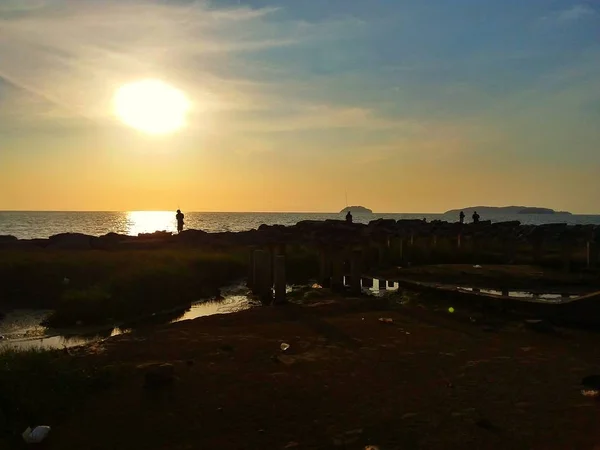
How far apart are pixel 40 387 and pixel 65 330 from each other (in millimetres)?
9305

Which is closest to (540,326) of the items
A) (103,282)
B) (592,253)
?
(103,282)

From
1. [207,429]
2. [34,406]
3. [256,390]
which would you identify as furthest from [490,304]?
[34,406]

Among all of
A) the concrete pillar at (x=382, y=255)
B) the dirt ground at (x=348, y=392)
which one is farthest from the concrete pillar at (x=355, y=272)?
the concrete pillar at (x=382, y=255)

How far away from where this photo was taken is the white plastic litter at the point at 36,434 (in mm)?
7477

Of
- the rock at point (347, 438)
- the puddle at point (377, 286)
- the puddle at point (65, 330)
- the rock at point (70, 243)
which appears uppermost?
the rock at point (70, 243)

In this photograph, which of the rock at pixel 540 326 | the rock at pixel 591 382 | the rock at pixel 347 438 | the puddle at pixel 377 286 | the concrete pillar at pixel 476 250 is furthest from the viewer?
the concrete pillar at pixel 476 250

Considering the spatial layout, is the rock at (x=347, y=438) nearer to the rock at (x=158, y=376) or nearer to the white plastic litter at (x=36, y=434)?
the rock at (x=158, y=376)

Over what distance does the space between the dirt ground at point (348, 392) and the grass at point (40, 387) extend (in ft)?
1.12

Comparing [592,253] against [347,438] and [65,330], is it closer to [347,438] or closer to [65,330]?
[65,330]

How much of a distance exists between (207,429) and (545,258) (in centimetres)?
2945

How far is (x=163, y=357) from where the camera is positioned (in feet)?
39.6

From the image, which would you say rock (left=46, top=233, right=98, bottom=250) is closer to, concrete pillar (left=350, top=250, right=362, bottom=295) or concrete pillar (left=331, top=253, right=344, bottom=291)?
concrete pillar (left=331, top=253, right=344, bottom=291)

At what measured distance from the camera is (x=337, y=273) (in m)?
24.1

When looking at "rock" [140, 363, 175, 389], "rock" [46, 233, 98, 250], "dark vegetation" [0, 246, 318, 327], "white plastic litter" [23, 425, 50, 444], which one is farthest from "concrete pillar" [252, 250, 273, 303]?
"rock" [46, 233, 98, 250]
